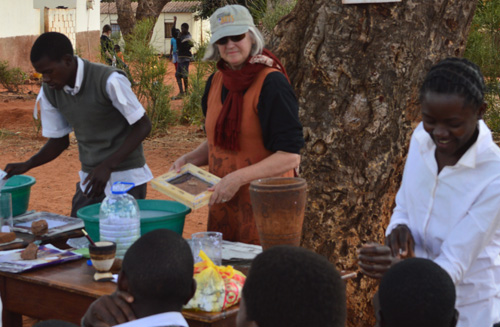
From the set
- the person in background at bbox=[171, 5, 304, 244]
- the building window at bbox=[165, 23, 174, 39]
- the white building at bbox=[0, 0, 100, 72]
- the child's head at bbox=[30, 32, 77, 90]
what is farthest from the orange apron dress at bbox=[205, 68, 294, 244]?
the building window at bbox=[165, 23, 174, 39]

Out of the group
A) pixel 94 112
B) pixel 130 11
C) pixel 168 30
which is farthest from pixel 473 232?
pixel 168 30

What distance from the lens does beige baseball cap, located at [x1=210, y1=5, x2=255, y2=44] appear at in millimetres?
3054

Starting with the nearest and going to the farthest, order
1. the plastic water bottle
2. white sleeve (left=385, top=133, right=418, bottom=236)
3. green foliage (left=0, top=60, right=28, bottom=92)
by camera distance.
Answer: white sleeve (left=385, top=133, right=418, bottom=236) < the plastic water bottle < green foliage (left=0, top=60, right=28, bottom=92)

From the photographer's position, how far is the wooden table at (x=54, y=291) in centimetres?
270

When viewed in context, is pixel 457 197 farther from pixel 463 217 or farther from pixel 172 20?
pixel 172 20

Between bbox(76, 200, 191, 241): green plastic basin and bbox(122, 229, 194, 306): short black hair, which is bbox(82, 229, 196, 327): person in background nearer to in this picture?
bbox(122, 229, 194, 306): short black hair

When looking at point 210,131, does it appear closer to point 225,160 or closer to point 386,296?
point 225,160

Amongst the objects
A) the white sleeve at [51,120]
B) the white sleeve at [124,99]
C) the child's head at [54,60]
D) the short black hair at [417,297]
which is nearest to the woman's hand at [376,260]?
the short black hair at [417,297]

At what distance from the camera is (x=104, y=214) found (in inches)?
114

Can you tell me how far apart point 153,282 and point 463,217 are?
979 millimetres

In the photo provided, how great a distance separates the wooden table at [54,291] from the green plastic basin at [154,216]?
18 centimetres

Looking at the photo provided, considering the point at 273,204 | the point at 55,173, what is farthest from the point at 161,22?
the point at 273,204

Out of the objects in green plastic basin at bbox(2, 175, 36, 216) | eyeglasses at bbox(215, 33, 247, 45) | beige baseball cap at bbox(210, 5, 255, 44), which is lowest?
green plastic basin at bbox(2, 175, 36, 216)

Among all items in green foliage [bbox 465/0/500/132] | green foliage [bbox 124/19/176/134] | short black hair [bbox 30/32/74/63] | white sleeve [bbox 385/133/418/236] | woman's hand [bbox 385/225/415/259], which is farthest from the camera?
green foliage [bbox 124/19/176/134]
